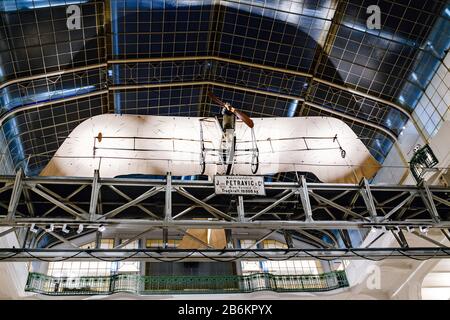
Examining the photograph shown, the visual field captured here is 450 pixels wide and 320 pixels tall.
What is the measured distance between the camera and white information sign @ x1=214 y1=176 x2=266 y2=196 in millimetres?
12836

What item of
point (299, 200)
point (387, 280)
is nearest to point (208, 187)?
point (299, 200)

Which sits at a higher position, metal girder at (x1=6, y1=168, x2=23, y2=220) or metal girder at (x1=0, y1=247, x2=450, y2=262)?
metal girder at (x1=6, y1=168, x2=23, y2=220)

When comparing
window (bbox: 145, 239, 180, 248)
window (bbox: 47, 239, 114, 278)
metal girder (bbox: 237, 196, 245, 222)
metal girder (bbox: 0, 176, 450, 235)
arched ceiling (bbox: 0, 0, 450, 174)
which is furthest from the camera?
window (bbox: 145, 239, 180, 248)

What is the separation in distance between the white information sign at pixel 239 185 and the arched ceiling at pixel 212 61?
A: 30.6ft

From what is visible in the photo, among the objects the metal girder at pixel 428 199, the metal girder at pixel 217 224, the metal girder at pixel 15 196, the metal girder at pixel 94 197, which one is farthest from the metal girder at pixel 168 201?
the metal girder at pixel 428 199

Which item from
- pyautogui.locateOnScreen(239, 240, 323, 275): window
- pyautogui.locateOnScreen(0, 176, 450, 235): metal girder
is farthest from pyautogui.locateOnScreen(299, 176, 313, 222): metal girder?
pyautogui.locateOnScreen(239, 240, 323, 275): window

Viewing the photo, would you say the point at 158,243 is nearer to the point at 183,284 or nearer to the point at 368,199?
the point at 183,284

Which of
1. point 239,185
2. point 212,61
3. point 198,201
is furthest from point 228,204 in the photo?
point 212,61

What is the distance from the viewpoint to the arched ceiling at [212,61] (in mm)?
18000

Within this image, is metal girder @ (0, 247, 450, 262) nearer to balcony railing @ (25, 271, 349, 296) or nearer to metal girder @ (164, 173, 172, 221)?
metal girder @ (164, 173, 172, 221)

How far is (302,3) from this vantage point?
18578 millimetres

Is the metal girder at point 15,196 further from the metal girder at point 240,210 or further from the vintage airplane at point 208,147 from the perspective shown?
the metal girder at point 240,210

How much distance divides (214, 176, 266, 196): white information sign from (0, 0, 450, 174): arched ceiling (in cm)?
931

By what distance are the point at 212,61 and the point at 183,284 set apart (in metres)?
12.0
